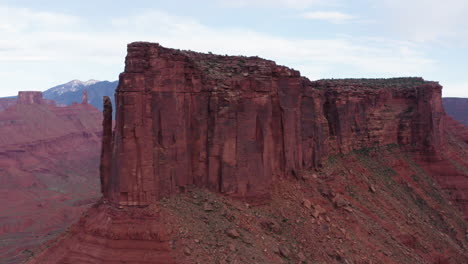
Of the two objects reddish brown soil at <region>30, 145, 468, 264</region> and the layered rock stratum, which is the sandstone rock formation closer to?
reddish brown soil at <region>30, 145, 468, 264</region>

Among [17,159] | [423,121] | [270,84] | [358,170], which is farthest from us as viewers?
[17,159]

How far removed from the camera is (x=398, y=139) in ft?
160

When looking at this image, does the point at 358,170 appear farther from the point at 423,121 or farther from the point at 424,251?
the point at 423,121

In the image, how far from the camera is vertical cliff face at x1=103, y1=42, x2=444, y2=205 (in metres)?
23.1

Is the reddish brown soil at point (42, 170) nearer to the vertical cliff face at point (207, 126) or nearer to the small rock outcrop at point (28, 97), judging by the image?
the small rock outcrop at point (28, 97)

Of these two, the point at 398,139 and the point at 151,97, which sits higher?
the point at 151,97

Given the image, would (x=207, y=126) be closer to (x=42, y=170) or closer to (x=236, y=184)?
(x=236, y=184)

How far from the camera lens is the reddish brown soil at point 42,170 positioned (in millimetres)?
61906

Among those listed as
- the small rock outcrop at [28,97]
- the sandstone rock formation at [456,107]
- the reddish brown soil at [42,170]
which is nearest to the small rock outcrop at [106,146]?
the reddish brown soil at [42,170]

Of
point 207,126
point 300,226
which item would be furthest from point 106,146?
point 300,226

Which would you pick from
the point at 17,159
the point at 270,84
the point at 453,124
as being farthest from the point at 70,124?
the point at 270,84

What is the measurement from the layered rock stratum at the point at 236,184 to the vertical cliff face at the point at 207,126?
0.07 metres

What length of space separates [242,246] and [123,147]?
7.89 metres

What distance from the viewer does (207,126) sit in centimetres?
2725
